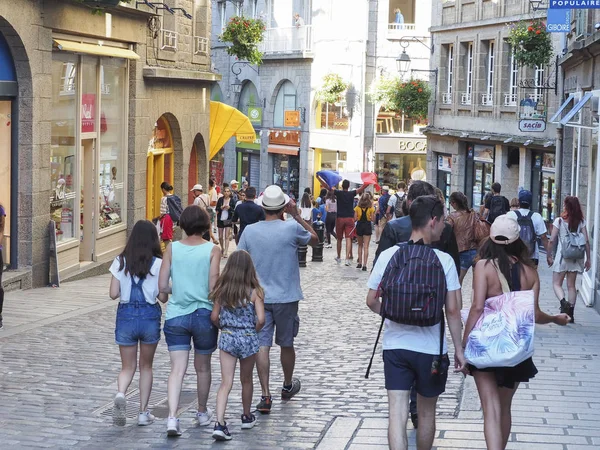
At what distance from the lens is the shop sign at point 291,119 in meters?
48.7

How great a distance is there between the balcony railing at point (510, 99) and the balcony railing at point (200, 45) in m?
9.95

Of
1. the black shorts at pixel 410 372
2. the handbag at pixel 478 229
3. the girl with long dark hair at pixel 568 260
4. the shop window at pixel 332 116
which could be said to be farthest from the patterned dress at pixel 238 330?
the shop window at pixel 332 116

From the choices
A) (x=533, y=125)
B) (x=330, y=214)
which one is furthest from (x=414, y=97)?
(x=533, y=125)

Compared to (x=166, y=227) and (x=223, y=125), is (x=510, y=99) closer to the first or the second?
(x=223, y=125)

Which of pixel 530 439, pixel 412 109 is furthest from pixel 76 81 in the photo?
pixel 412 109

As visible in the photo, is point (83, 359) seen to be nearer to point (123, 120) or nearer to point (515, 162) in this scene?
point (123, 120)

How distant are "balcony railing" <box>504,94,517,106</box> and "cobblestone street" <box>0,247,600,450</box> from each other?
1821 cm

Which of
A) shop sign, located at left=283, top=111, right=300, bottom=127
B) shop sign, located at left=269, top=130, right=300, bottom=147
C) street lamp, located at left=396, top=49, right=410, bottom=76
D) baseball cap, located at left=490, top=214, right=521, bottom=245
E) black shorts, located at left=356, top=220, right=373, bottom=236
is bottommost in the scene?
black shorts, located at left=356, top=220, right=373, bottom=236

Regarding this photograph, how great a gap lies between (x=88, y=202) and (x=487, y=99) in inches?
674

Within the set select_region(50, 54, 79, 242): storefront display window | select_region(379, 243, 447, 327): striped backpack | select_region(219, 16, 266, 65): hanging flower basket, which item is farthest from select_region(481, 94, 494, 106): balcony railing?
select_region(379, 243, 447, 327): striped backpack

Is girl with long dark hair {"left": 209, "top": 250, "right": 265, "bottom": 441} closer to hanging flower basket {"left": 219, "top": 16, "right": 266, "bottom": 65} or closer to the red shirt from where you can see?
the red shirt

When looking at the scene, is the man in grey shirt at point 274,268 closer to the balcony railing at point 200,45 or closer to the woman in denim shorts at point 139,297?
the woman in denim shorts at point 139,297

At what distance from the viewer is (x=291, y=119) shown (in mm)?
49125

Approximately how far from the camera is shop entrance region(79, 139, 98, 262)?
19.3m
